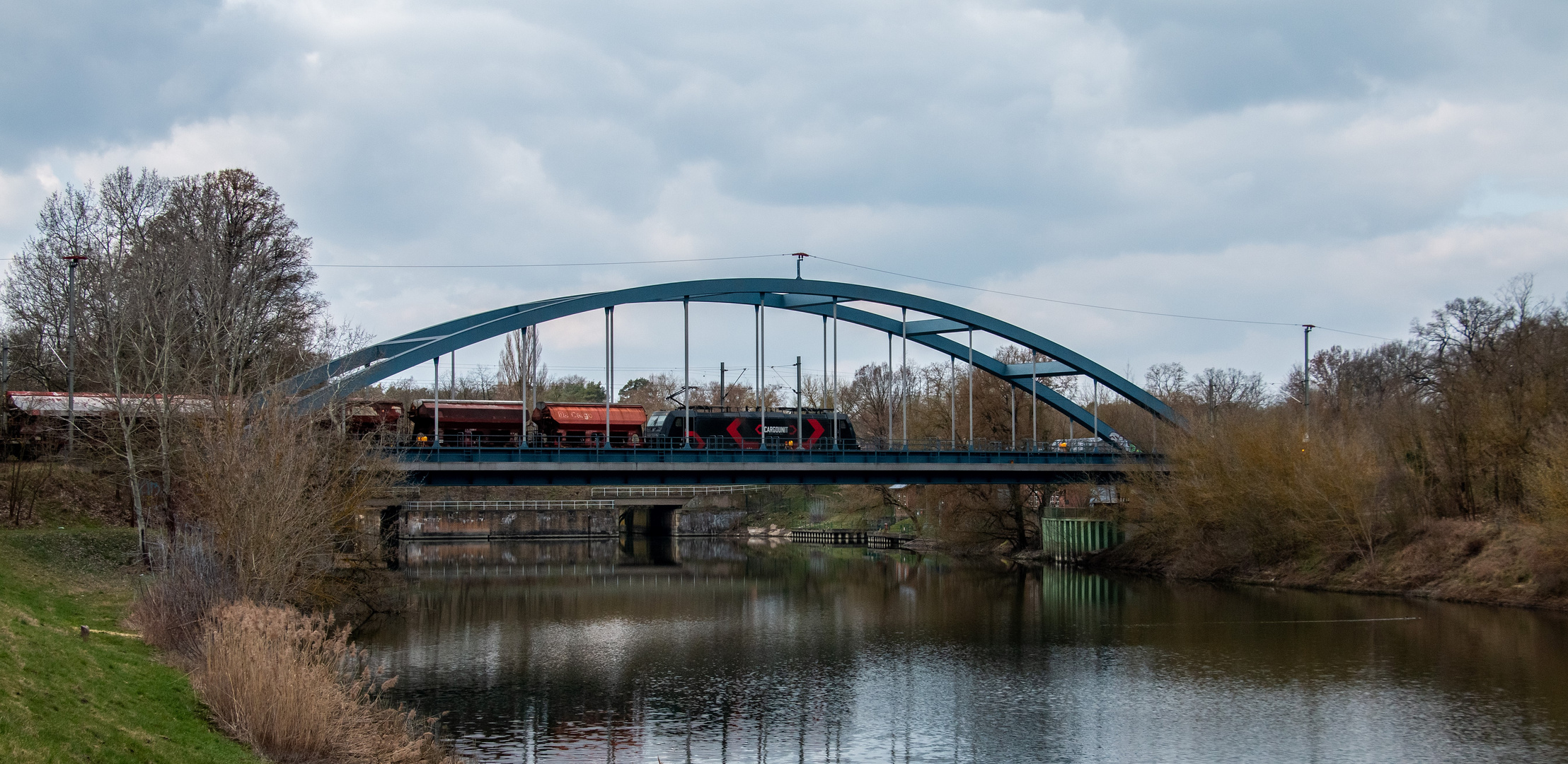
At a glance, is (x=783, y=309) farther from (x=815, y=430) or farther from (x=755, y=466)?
(x=755, y=466)

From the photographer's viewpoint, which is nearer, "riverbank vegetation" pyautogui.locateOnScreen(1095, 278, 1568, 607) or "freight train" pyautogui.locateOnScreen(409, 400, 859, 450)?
"riverbank vegetation" pyautogui.locateOnScreen(1095, 278, 1568, 607)

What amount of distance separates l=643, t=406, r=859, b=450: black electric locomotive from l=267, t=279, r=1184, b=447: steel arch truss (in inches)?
190

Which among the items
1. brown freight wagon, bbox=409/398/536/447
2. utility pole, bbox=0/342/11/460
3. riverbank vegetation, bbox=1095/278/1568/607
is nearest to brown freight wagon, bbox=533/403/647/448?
brown freight wagon, bbox=409/398/536/447

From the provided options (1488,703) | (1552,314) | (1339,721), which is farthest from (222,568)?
(1552,314)

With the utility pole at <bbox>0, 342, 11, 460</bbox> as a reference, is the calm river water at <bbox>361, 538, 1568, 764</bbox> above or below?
below

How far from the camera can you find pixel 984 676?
26062 mm

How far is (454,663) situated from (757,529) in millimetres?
63265

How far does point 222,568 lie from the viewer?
20.7 metres

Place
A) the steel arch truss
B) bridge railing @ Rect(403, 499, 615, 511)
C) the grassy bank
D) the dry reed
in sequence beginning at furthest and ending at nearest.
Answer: bridge railing @ Rect(403, 499, 615, 511)
the steel arch truss
the dry reed
the grassy bank

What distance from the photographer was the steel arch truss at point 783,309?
115ft

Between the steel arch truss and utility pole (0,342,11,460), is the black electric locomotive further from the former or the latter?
utility pole (0,342,11,460)

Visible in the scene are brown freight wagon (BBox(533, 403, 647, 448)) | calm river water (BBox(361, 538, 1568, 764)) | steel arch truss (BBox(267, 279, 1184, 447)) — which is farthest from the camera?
brown freight wagon (BBox(533, 403, 647, 448))

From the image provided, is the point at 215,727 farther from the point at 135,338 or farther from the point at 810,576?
the point at 810,576

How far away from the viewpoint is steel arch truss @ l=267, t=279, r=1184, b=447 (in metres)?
35.0
